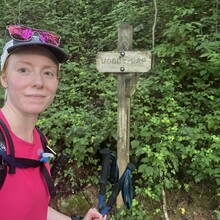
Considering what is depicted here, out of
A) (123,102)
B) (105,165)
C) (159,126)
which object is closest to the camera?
(105,165)

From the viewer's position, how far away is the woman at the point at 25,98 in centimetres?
133

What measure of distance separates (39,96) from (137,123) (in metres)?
2.93

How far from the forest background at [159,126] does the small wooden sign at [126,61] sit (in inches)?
34.7

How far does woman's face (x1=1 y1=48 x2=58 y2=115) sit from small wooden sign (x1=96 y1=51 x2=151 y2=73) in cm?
204

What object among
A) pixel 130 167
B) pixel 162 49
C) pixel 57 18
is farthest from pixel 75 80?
pixel 130 167

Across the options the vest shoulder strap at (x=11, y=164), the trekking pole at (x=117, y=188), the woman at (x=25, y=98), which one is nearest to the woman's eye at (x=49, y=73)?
the woman at (x=25, y=98)

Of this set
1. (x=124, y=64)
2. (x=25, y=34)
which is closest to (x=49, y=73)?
(x=25, y=34)

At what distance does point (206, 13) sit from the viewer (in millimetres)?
5566

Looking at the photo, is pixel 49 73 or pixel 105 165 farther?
pixel 105 165

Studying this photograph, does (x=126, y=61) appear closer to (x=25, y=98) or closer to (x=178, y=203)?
(x=178, y=203)

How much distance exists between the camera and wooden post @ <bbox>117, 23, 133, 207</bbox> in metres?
3.47

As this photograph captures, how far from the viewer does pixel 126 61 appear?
342 cm

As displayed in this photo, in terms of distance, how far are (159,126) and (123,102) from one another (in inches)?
28.5

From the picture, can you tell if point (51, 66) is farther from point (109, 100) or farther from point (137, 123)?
point (109, 100)
